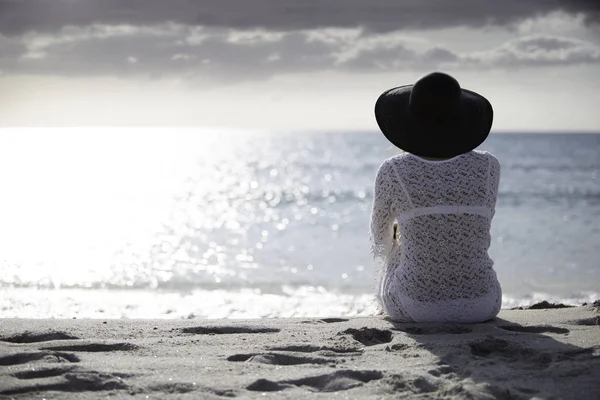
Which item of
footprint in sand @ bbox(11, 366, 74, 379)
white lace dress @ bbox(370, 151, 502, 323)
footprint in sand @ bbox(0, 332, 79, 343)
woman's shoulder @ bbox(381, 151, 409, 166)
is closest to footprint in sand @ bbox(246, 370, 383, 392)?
footprint in sand @ bbox(11, 366, 74, 379)

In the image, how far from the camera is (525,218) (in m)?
17.0

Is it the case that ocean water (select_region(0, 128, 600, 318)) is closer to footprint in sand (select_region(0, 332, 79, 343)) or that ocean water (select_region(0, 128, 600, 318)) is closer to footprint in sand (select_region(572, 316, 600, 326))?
footprint in sand (select_region(572, 316, 600, 326))

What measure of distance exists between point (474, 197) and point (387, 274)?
732 millimetres

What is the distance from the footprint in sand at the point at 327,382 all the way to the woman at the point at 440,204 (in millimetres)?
1148

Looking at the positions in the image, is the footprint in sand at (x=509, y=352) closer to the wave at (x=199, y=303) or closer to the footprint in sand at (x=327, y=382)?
the footprint in sand at (x=327, y=382)

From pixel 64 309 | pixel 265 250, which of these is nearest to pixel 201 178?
pixel 265 250

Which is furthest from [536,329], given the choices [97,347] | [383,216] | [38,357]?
[38,357]

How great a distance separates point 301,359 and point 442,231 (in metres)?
1.22

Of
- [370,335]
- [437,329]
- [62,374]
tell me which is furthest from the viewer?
[437,329]

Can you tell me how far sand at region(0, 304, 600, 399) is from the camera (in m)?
2.85

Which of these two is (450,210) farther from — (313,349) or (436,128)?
(313,349)

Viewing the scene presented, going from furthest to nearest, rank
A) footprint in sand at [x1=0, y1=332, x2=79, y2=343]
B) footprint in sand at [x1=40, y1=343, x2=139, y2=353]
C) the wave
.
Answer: the wave → footprint in sand at [x1=0, y1=332, x2=79, y2=343] → footprint in sand at [x1=40, y1=343, x2=139, y2=353]

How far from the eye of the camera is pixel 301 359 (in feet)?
10.9

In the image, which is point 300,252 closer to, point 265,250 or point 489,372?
point 265,250
